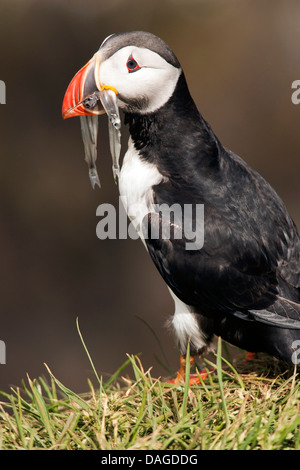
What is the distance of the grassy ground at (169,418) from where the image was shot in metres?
1.49

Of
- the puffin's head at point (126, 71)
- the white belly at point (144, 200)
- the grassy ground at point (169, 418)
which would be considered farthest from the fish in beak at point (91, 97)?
the grassy ground at point (169, 418)

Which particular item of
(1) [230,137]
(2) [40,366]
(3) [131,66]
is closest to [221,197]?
(3) [131,66]

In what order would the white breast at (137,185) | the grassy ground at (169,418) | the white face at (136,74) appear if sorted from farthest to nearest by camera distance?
the white breast at (137,185) < the white face at (136,74) < the grassy ground at (169,418)

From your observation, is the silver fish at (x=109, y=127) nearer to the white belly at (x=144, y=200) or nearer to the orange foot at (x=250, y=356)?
the white belly at (x=144, y=200)

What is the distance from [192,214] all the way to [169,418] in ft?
1.94

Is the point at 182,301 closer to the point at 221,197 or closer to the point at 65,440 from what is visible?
the point at 221,197

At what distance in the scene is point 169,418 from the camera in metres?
1.64

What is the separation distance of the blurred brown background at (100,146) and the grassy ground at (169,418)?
2574mm

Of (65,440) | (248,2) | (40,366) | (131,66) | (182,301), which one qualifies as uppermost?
(248,2)

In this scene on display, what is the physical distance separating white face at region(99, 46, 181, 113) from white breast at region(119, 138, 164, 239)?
0.64 feet

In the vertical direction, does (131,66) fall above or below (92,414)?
above

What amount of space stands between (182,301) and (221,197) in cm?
33

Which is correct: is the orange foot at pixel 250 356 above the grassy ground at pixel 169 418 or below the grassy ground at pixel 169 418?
above

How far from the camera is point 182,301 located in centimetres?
202
